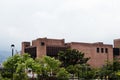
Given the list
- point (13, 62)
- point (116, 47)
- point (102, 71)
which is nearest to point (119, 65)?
point (102, 71)

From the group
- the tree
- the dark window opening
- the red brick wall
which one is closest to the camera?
the tree

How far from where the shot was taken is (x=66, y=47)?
7956 cm

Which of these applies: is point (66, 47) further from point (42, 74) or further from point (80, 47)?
point (42, 74)

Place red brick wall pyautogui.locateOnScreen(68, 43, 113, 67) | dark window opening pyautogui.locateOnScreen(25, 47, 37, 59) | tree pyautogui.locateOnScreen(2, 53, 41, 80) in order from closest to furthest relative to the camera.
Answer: tree pyautogui.locateOnScreen(2, 53, 41, 80) < dark window opening pyautogui.locateOnScreen(25, 47, 37, 59) < red brick wall pyautogui.locateOnScreen(68, 43, 113, 67)

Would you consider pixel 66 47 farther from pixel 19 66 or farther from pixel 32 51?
pixel 19 66

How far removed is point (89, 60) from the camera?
269 ft

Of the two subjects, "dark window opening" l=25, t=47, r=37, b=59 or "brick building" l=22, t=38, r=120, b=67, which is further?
"dark window opening" l=25, t=47, r=37, b=59

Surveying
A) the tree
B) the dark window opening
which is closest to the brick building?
the dark window opening

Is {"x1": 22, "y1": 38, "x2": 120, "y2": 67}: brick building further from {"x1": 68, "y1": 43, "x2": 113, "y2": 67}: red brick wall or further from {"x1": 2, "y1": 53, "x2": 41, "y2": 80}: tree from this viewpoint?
{"x1": 2, "y1": 53, "x2": 41, "y2": 80}: tree

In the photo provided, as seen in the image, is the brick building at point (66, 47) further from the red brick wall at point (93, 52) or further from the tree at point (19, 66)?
the tree at point (19, 66)

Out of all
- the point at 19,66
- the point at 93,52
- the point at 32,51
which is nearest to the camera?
the point at 19,66

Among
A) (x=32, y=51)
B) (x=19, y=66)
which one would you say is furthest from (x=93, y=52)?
(x=19, y=66)

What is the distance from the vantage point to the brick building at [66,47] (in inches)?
3012

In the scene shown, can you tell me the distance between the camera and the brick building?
7650 cm
